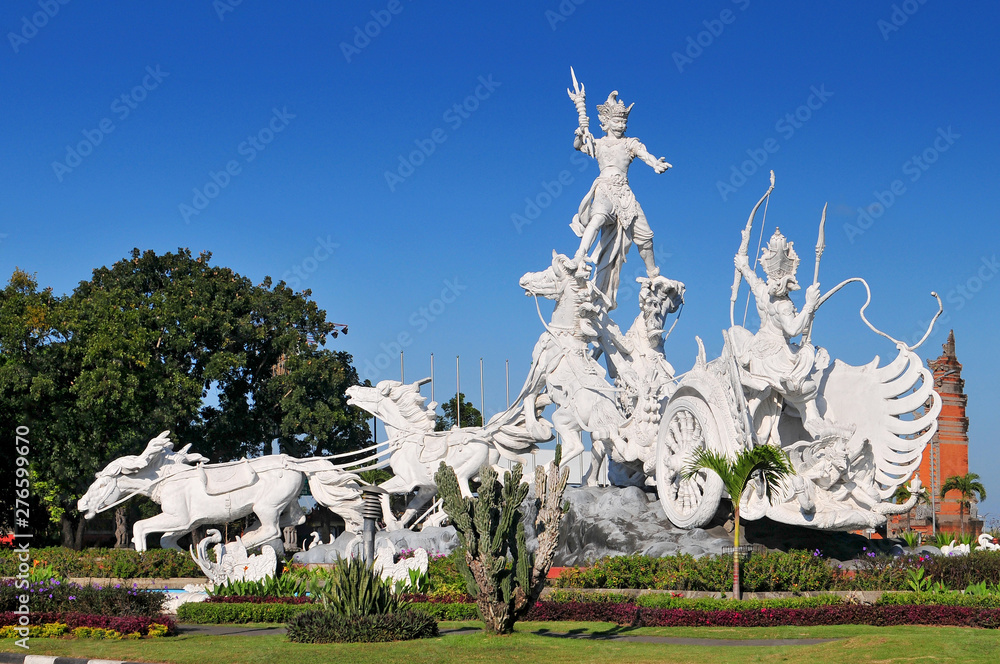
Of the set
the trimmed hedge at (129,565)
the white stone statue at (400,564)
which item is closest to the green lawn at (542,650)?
the white stone statue at (400,564)

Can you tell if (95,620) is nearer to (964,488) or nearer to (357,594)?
(357,594)

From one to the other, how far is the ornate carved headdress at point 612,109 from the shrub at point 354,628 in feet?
46.4

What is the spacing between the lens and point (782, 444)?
2000cm

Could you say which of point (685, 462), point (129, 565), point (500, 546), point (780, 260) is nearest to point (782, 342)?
point (780, 260)

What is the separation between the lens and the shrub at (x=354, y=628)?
1205cm

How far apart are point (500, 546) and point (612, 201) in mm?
12152

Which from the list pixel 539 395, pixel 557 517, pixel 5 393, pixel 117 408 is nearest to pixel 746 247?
pixel 539 395

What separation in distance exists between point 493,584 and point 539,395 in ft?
37.1

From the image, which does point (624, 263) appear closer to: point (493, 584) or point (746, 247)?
point (746, 247)

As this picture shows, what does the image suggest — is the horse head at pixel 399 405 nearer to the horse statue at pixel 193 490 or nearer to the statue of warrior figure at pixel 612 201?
the horse statue at pixel 193 490

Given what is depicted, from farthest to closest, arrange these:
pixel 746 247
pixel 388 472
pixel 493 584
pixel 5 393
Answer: pixel 388 472 → pixel 5 393 → pixel 746 247 → pixel 493 584

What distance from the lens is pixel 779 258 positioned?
19.2m

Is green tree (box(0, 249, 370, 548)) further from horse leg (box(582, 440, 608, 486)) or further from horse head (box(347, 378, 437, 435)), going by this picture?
horse leg (box(582, 440, 608, 486))

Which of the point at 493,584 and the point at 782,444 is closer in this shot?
the point at 493,584
